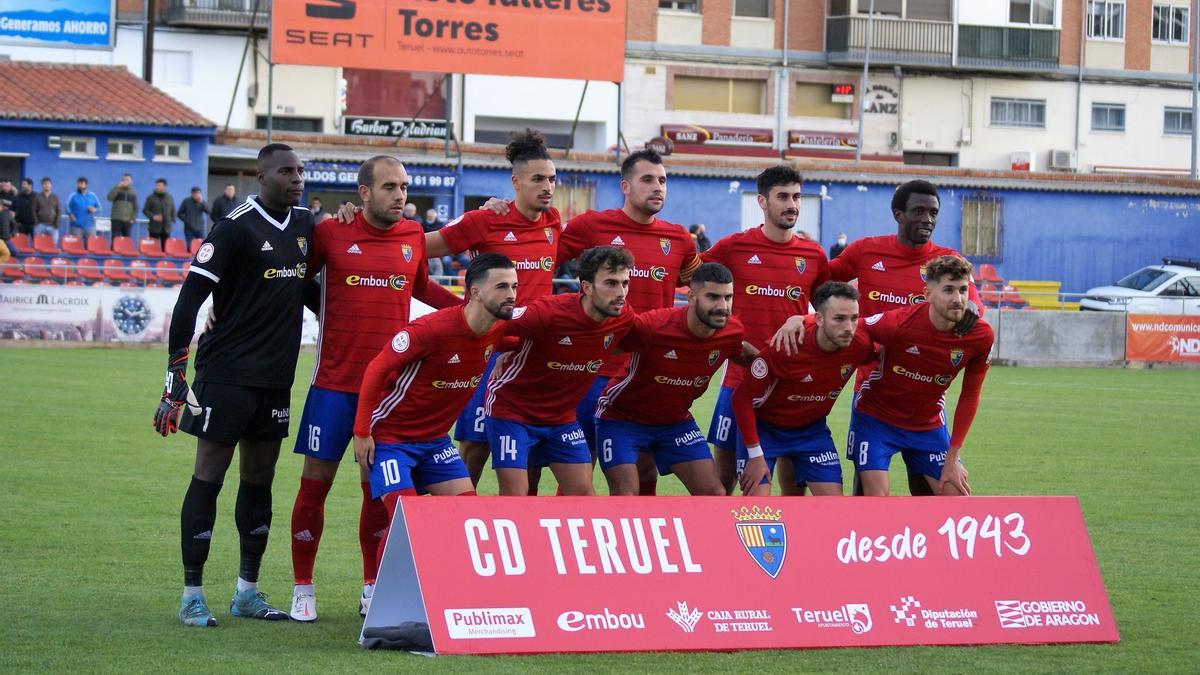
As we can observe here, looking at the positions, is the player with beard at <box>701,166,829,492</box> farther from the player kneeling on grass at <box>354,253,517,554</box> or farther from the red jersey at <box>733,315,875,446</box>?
the player kneeling on grass at <box>354,253,517,554</box>

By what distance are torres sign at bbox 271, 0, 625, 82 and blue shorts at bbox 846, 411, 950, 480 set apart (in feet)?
84.4

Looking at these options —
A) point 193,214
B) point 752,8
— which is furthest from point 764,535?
point 752,8

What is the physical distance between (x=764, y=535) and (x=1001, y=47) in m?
46.8

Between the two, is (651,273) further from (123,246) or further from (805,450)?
(123,246)

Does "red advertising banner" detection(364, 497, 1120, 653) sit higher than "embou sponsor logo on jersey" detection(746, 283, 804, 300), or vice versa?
"embou sponsor logo on jersey" detection(746, 283, 804, 300)

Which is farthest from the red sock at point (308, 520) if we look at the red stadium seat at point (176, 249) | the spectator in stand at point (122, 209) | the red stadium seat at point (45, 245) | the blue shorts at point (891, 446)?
the spectator in stand at point (122, 209)

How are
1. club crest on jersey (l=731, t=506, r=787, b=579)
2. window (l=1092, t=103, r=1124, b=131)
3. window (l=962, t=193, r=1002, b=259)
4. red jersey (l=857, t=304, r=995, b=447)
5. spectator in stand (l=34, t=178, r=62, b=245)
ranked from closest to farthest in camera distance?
club crest on jersey (l=731, t=506, r=787, b=579), red jersey (l=857, t=304, r=995, b=447), spectator in stand (l=34, t=178, r=62, b=245), window (l=962, t=193, r=1002, b=259), window (l=1092, t=103, r=1124, b=131)

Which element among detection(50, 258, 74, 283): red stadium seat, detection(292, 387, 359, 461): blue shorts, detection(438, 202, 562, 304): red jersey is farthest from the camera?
detection(50, 258, 74, 283): red stadium seat

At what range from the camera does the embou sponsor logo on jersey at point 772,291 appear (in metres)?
9.62

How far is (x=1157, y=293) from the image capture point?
1507 inches

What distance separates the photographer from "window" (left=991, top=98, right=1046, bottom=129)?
5178cm

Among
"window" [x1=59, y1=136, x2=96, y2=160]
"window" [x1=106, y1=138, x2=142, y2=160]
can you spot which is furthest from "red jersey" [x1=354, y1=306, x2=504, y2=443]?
"window" [x1=59, y1=136, x2=96, y2=160]

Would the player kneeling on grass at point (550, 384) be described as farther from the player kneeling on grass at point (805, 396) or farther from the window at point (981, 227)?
the window at point (981, 227)

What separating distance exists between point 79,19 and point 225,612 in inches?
1336
